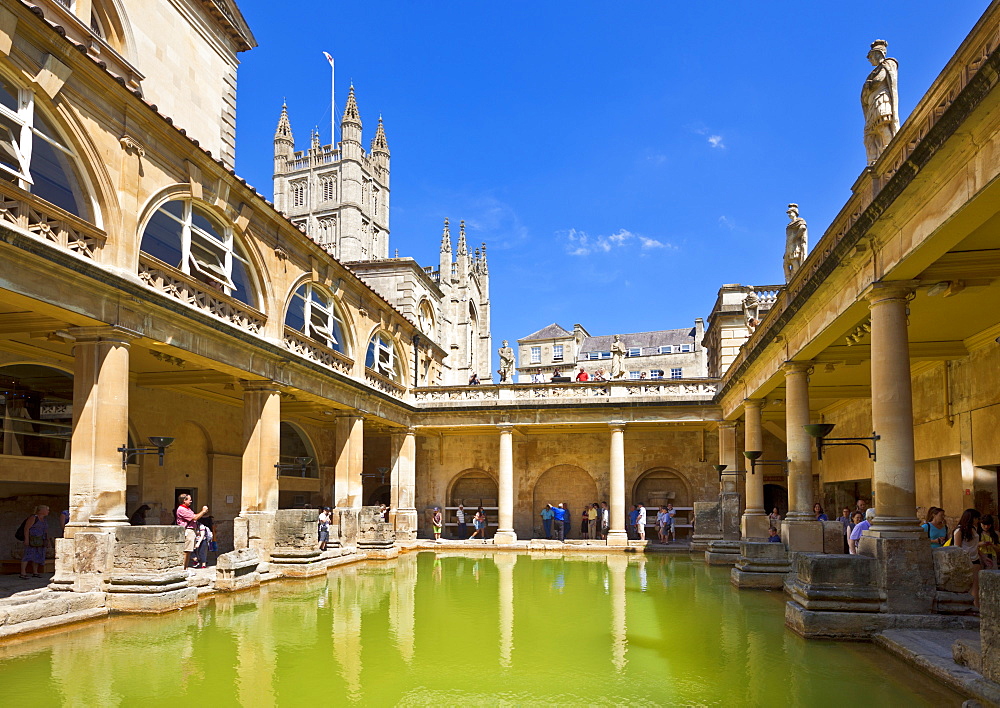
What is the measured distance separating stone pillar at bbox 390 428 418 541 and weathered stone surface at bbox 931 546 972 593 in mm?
19034

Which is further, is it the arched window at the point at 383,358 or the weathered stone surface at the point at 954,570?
the arched window at the point at 383,358

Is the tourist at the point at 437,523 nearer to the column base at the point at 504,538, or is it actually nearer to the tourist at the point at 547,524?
the column base at the point at 504,538

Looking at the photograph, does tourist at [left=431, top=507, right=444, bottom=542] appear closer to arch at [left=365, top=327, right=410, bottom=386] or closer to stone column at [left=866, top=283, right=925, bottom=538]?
arch at [left=365, top=327, right=410, bottom=386]

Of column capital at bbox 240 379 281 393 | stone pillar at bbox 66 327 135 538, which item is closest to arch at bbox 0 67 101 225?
stone pillar at bbox 66 327 135 538

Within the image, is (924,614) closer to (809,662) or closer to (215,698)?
(809,662)

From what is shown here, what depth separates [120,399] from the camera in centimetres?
1218

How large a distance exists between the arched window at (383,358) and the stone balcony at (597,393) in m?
2.36

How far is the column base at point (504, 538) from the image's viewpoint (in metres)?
25.5

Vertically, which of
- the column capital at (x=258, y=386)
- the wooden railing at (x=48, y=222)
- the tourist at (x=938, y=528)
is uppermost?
the wooden railing at (x=48, y=222)

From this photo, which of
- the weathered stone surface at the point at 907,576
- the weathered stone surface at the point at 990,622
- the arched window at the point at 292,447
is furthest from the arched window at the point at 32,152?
the arched window at the point at 292,447

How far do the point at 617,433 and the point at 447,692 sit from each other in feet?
63.2

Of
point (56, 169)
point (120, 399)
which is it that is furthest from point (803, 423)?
point (56, 169)

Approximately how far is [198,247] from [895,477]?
12912 mm

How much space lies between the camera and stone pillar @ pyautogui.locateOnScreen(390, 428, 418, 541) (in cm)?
2586
